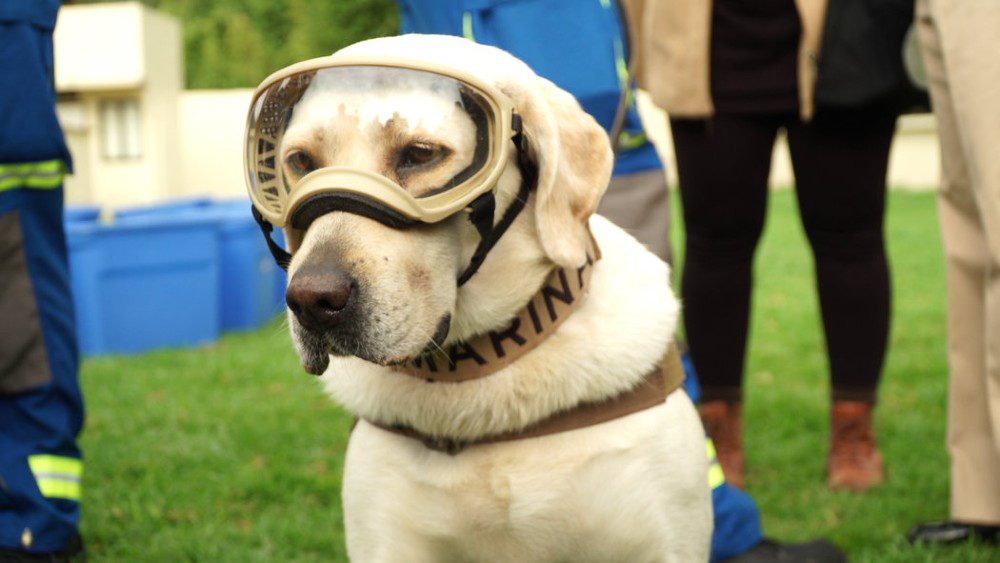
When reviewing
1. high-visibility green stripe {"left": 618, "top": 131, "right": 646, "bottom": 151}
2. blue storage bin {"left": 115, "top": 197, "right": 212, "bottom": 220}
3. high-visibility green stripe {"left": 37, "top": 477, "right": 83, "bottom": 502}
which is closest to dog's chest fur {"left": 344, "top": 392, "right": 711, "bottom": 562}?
high-visibility green stripe {"left": 618, "top": 131, "right": 646, "bottom": 151}

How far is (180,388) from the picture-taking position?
464 cm

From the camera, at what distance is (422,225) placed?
148 cm

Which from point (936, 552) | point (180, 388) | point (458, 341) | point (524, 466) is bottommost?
point (180, 388)

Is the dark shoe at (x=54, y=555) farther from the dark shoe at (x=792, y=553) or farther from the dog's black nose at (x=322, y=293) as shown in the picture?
the dark shoe at (x=792, y=553)

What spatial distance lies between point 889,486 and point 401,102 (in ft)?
7.18

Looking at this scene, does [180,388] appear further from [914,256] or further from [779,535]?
[914,256]

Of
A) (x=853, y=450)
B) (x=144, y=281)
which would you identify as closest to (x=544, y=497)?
(x=853, y=450)

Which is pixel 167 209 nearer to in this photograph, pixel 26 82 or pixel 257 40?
pixel 26 82

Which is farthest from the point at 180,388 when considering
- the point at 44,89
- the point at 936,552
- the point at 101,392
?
the point at 936,552

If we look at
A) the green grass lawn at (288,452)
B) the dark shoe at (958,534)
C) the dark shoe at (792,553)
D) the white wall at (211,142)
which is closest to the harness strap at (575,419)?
the green grass lawn at (288,452)

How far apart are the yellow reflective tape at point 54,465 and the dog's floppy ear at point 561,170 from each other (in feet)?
4.57

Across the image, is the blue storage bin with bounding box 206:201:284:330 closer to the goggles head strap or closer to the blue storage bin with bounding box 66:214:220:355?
the blue storage bin with bounding box 66:214:220:355

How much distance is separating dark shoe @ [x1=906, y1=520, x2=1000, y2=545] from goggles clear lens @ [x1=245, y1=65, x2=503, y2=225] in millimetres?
1690

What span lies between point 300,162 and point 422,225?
22 centimetres
